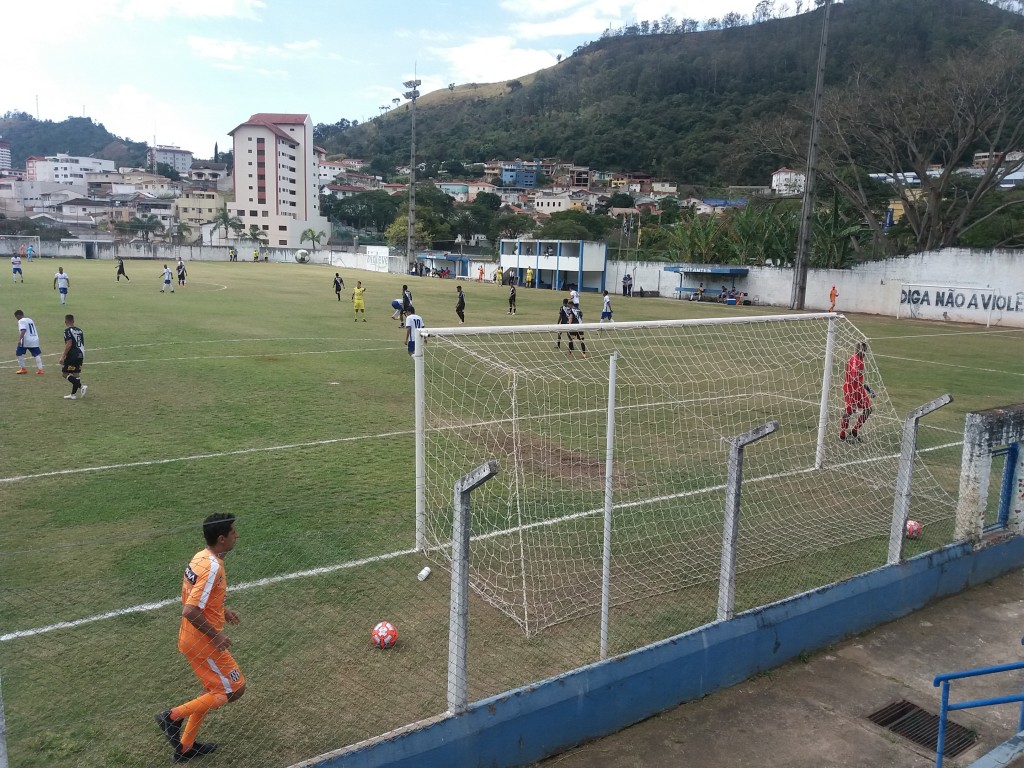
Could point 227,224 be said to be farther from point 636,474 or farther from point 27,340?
point 636,474

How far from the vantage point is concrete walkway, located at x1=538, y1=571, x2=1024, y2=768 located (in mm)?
4965

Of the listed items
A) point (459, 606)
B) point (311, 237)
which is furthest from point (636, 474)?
point (311, 237)

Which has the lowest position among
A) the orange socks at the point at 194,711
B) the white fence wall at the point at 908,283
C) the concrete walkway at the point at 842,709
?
the concrete walkway at the point at 842,709

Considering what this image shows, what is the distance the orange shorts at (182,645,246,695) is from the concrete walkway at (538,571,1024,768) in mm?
2017

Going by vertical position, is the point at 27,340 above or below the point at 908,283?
below

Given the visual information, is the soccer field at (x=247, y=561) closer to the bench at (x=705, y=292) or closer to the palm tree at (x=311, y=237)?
the bench at (x=705, y=292)

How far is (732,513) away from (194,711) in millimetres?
3759

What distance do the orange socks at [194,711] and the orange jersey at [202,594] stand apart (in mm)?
306

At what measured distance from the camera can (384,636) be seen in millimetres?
5895

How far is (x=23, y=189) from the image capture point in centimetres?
14650

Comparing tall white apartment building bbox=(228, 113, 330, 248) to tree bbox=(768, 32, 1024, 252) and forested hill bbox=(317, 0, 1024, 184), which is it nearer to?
forested hill bbox=(317, 0, 1024, 184)

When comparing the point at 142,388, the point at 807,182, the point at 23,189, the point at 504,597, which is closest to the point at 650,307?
the point at 807,182

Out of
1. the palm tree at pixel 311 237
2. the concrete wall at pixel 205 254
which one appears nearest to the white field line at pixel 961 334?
the concrete wall at pixel 205 254

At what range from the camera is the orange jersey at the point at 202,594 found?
4.43 metres
